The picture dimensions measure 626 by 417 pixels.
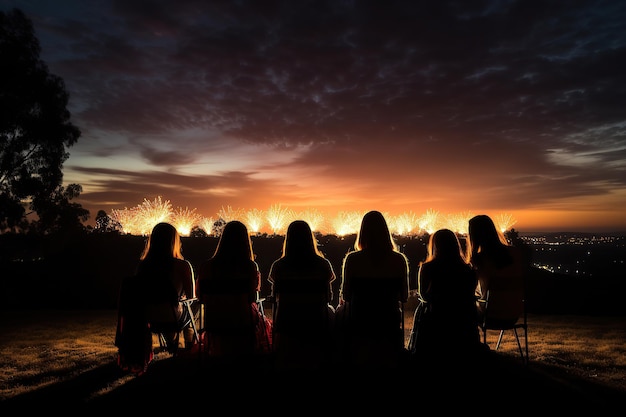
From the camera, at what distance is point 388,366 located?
4.32 metres

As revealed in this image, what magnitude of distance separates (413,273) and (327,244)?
15.2 feet

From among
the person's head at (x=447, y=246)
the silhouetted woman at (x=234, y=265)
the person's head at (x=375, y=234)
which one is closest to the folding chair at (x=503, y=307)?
the person's head at (x=447, y=246)

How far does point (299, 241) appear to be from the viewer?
4.43m

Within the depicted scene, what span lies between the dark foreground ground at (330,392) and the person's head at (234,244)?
49.4 inches

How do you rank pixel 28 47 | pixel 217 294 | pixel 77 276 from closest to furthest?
1. pixel 217 294
2. pixel 77 276
3. pixel 28 47

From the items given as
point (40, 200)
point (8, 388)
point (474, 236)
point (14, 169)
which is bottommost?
point (8, 388)

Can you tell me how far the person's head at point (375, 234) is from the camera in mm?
4438

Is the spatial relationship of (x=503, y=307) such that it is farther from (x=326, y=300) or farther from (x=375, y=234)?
(x=326, y=300)

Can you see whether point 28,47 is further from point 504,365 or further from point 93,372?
point 504,365

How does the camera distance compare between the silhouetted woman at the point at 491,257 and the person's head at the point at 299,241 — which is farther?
the silhouetted woman at the point at 491,257

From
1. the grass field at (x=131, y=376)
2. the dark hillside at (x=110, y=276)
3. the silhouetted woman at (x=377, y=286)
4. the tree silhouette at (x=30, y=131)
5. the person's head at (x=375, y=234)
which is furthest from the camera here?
the tree silhouette at (x=30, y=131)

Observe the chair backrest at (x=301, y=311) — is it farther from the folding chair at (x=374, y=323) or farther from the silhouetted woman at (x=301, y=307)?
the folding chair at (x=374, y=323)

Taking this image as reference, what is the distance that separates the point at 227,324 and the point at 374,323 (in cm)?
156

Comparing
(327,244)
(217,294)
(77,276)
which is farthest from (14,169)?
(217,294)
